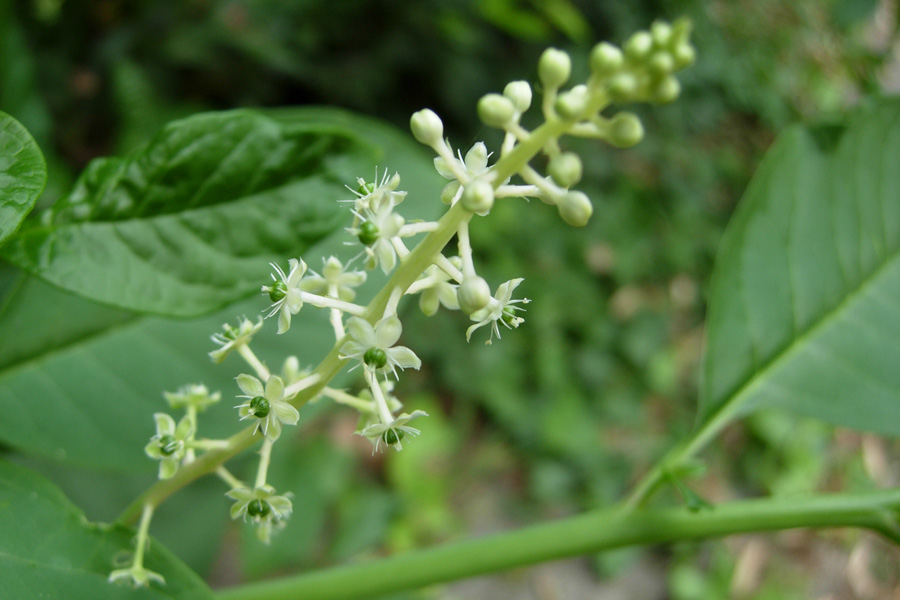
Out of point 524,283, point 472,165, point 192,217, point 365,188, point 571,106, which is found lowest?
point 192,217

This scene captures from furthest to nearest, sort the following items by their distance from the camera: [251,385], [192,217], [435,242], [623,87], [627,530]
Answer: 1. [627,530]
2. [192,217]
3. [251,385]
4. [435,242]
5. [623,87]

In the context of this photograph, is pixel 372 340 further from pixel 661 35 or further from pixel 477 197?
pixel 661 35

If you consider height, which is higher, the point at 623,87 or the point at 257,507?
the point at 623,87

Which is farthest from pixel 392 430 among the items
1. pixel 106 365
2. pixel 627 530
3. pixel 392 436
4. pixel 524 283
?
pixel 524 283

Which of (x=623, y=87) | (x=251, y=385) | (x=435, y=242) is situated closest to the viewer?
(x=623, y=87)

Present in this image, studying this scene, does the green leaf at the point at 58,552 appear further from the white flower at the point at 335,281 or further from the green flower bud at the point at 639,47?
the green flower bud at the point at 639,47

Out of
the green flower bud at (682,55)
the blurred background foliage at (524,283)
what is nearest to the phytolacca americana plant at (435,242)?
the green flower bud at (682,55)
